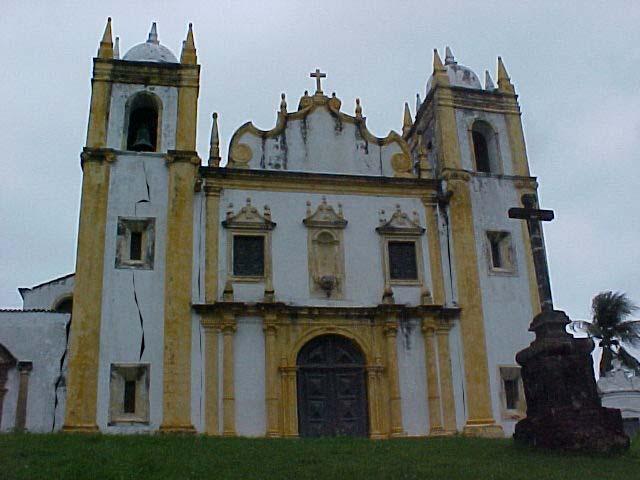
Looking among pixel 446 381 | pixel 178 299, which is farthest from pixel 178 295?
pixel 446 381

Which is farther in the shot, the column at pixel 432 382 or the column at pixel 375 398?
the column at pixel 432 382

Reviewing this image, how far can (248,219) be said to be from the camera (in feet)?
61.8

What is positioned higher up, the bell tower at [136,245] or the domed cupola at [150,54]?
the domed cupola at [150,54]

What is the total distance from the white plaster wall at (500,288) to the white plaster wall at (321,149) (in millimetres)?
2839

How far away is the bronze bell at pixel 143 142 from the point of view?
761 inches

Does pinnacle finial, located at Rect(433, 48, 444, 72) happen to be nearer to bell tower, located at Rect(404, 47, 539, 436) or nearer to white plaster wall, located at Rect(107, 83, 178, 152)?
bell tower, located at Rect(404, 47, 539, 436)

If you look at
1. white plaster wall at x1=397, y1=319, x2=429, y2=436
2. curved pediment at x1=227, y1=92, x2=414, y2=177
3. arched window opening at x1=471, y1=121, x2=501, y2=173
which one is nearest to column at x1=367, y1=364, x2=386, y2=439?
white plaster wall at x1=397, y1=319, x2=429, y2=436

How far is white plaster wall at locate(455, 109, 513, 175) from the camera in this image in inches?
826

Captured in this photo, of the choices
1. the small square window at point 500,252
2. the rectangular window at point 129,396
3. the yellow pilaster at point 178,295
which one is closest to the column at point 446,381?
the small square window at point 500,252

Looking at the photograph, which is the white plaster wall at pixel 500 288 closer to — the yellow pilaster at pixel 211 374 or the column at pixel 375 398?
the column at pixel 375 398

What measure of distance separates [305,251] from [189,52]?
6662 mm

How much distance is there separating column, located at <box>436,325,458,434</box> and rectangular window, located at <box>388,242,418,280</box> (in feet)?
5.44

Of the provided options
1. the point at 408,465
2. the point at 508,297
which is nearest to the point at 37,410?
the point at 408,465

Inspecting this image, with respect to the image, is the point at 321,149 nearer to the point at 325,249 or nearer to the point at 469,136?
the point at 325,249
